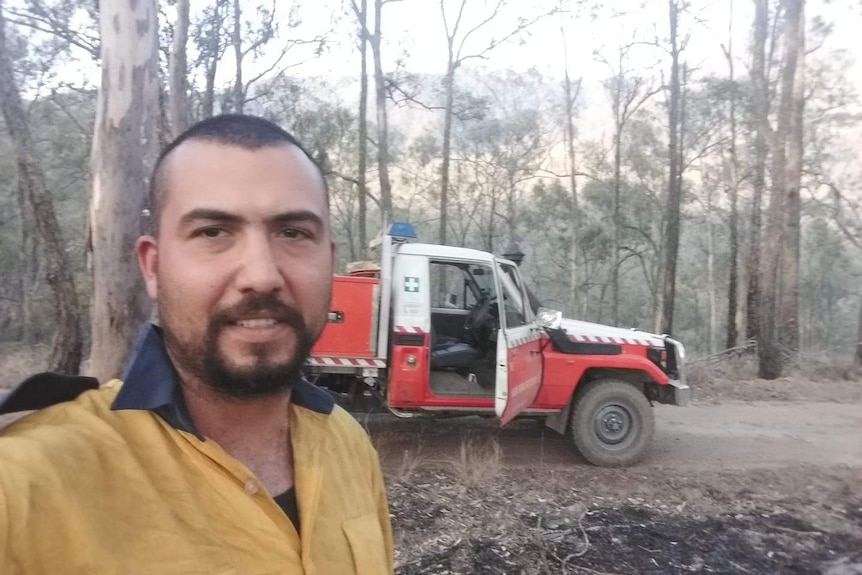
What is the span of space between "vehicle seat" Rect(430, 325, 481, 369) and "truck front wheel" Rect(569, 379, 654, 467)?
1.11m

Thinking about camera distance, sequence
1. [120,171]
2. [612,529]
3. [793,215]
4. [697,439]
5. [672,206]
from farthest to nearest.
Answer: [672,206], [793,215], [697,439], [612,529], [120,171]

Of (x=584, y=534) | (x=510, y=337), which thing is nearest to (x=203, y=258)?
(x=584, y=534)

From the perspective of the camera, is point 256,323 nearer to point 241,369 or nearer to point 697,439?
point 241,369

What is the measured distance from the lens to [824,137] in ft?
87.2

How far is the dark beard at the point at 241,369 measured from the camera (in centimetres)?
120

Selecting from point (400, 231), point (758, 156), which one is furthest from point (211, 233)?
point (758, 156)

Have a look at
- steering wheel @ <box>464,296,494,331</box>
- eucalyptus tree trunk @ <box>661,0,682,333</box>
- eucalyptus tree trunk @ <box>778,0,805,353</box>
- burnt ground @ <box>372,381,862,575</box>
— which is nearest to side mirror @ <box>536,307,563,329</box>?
steering wheel @ <box>464,296,494,331</box>

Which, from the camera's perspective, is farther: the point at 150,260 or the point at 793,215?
the point at 793,215

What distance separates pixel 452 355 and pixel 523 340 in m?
0.76

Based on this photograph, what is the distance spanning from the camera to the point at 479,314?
269 inches

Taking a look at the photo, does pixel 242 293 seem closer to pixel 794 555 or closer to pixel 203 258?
pixel 203 258

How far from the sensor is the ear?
49.9 inches

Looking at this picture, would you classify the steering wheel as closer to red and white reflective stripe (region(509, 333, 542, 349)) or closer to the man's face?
red and white reflective stripe (region(509, 333, 542, 349))

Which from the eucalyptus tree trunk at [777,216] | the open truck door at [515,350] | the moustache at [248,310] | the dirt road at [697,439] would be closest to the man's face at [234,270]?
the moustache at [248,310]
